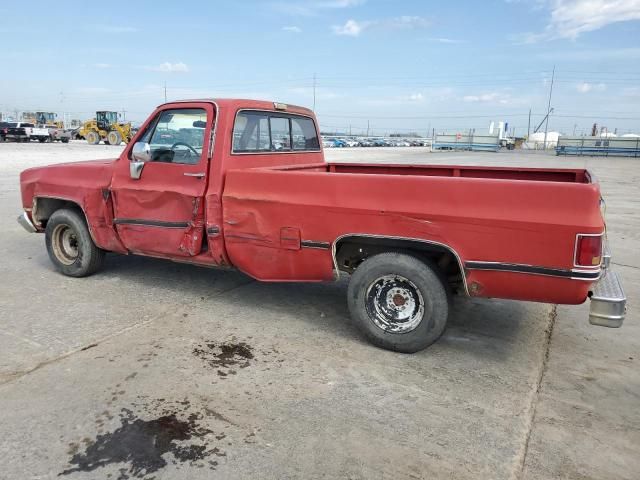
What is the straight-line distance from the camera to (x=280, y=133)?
5465 millimetres

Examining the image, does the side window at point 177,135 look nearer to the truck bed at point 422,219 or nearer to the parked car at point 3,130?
the truck bed at point 422,219

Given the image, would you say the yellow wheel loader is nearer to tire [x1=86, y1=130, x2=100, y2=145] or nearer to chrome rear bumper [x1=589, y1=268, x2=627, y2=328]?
tire [x1=86, y1=130, x2=100, y2=145]

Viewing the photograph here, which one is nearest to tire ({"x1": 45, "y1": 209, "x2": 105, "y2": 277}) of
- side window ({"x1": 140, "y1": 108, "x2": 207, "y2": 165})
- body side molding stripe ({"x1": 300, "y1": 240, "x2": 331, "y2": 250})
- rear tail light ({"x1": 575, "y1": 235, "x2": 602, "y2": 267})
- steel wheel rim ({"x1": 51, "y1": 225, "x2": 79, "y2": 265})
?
steel wheel rim ({"x1": 51, "y1": 225, "x2": 79, "y2": 265})

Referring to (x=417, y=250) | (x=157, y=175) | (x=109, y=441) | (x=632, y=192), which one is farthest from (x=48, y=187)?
(x=632, y=192)

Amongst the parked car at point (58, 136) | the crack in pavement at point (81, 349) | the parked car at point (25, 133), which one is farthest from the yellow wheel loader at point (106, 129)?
the crack in pavement at point (81, 349)

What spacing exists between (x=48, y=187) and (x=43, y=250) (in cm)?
168

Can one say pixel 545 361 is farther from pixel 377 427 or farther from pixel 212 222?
pixel 212 222

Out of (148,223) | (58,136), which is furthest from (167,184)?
(58,136)

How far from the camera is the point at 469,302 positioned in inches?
203

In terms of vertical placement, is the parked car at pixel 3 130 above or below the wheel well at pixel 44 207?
above

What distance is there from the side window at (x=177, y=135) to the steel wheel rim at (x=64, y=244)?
5.17 ft

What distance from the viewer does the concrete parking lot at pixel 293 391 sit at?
2.66 meters

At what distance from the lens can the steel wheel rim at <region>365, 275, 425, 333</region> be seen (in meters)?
Answer: 3.85

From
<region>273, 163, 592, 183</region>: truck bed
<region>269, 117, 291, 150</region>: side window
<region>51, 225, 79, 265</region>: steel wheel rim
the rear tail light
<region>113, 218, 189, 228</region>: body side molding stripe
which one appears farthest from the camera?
<region>51, 225, 79, 265</region>: steel wheel rim
